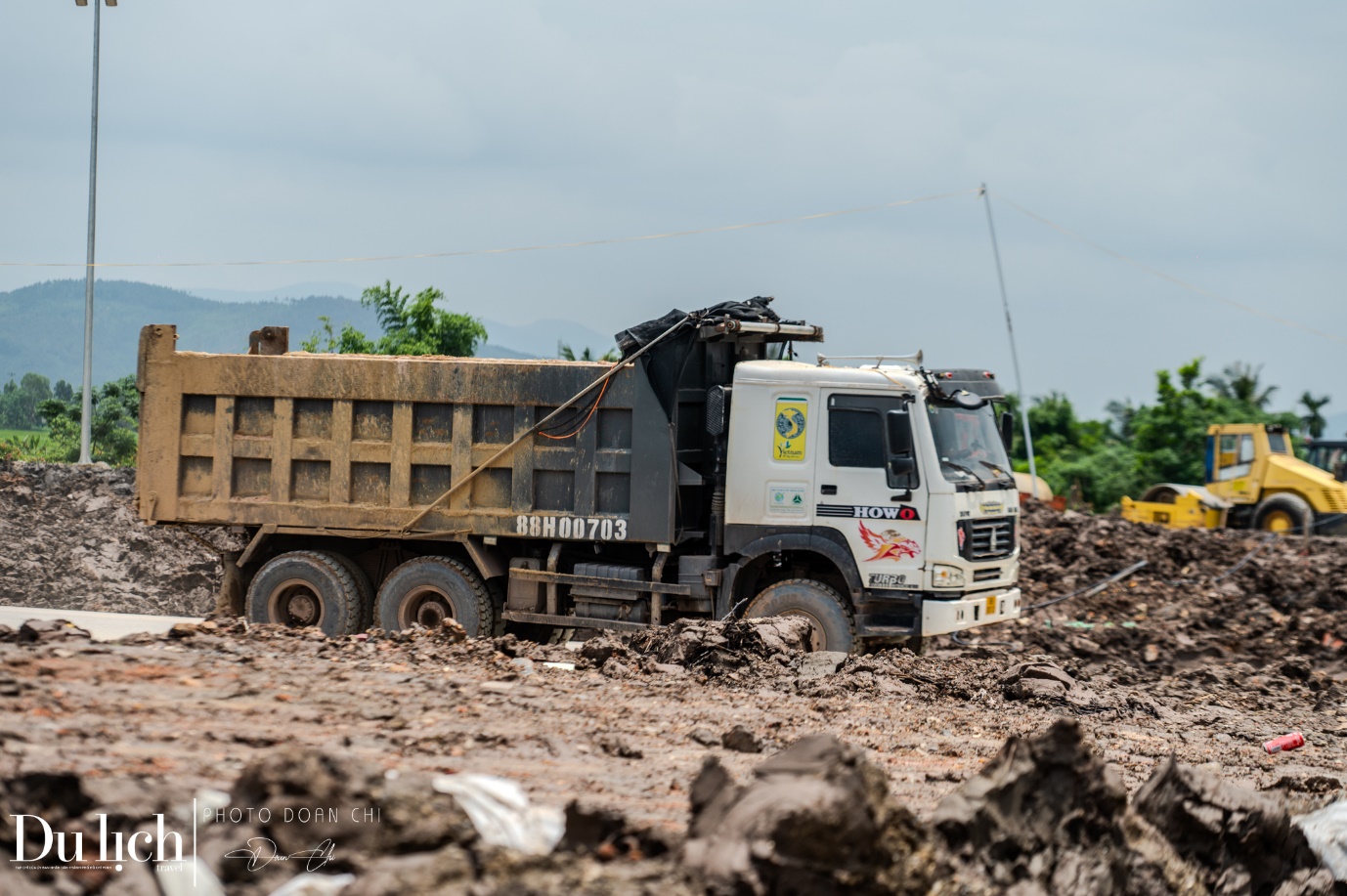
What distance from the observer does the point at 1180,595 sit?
16.4 m

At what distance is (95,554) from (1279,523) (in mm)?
19967

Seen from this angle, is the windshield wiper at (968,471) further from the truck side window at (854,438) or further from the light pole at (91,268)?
the light pole at (91,268)

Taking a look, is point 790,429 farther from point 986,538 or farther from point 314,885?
point 314,885

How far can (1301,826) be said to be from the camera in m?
5.50

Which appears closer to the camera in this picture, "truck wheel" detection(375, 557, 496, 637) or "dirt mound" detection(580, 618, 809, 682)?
"dirt mound" detection(580, 618, 809, 682)

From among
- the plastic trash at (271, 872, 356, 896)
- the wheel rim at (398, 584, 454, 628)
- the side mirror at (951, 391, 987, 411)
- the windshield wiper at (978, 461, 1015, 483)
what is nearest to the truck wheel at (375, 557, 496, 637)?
the wheel rim at (398, 584, 454, 628)

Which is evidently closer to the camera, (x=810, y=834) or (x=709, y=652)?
(x=810, y=834)

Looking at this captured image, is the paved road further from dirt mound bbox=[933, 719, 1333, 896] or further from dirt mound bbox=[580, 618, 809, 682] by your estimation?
dirt mound bbox=[933, 719, 1333, 896]

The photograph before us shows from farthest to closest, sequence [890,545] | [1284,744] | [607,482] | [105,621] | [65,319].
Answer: [65,319] < [105,621] < [607,482] < [890,545] < [1284,744]

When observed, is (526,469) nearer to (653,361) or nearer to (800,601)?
(653,361)

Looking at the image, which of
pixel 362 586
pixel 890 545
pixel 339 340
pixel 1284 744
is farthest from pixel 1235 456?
pixel 362 586

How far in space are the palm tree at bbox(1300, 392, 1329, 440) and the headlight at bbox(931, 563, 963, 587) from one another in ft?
120

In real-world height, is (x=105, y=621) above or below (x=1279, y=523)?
below

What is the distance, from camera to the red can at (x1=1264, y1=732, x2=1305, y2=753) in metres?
7.81
